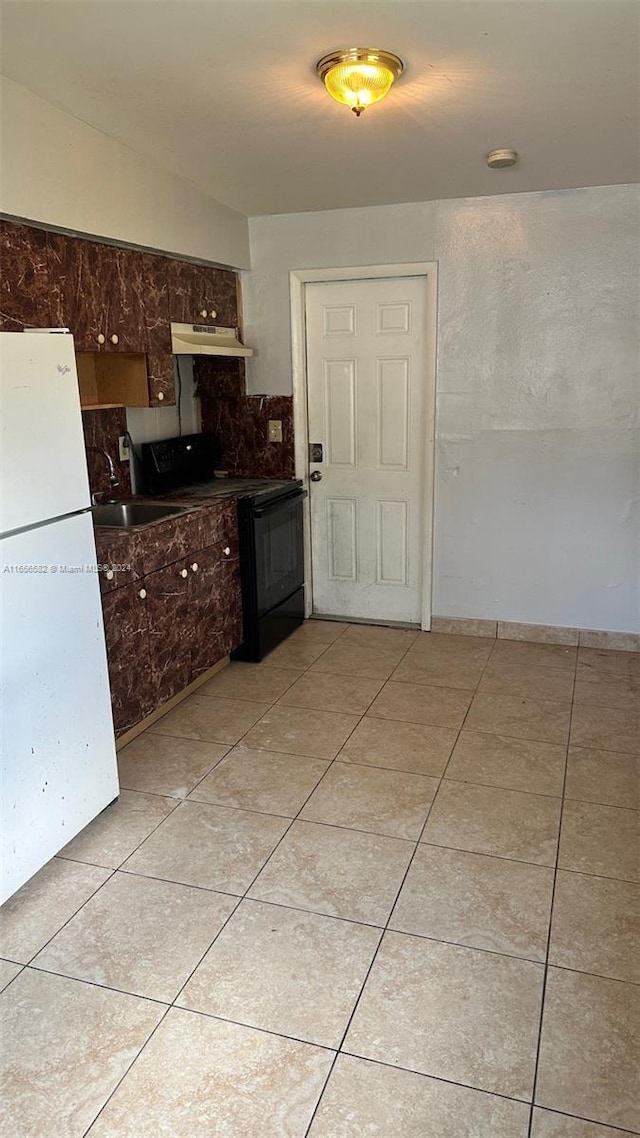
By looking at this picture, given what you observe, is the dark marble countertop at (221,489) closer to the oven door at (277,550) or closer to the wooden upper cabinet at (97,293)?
the oven door at (277,550)

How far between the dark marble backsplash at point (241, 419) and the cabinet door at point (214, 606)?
0.88 meters

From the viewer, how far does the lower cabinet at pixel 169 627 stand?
2.98 m

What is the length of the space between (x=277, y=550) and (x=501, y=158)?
86.4 inches

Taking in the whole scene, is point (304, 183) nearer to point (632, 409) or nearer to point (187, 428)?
point (187, 428)

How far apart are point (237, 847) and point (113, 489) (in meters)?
2.06

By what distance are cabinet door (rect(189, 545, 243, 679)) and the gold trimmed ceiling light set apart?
197cm

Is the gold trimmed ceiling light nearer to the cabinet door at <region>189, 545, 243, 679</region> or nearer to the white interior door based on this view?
the white interior door

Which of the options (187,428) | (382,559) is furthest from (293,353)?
(382,559)

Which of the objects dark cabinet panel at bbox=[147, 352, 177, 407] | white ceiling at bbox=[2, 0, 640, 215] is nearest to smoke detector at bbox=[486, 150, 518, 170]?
white ceiling at bbox=[2, 0, 640, 215]

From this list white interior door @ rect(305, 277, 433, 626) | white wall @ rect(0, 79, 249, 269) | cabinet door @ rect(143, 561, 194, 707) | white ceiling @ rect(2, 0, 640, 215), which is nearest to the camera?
white ceiling @ rect(2, 0, 640, 215)

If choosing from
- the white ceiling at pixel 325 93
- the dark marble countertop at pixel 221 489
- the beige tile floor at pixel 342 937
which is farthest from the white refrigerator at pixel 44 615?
the dark marble countertop at pixel 221 489

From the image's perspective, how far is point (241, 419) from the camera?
14.8ft

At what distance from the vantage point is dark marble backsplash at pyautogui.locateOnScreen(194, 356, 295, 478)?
4.46 metres

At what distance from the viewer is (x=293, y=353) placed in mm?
4344
